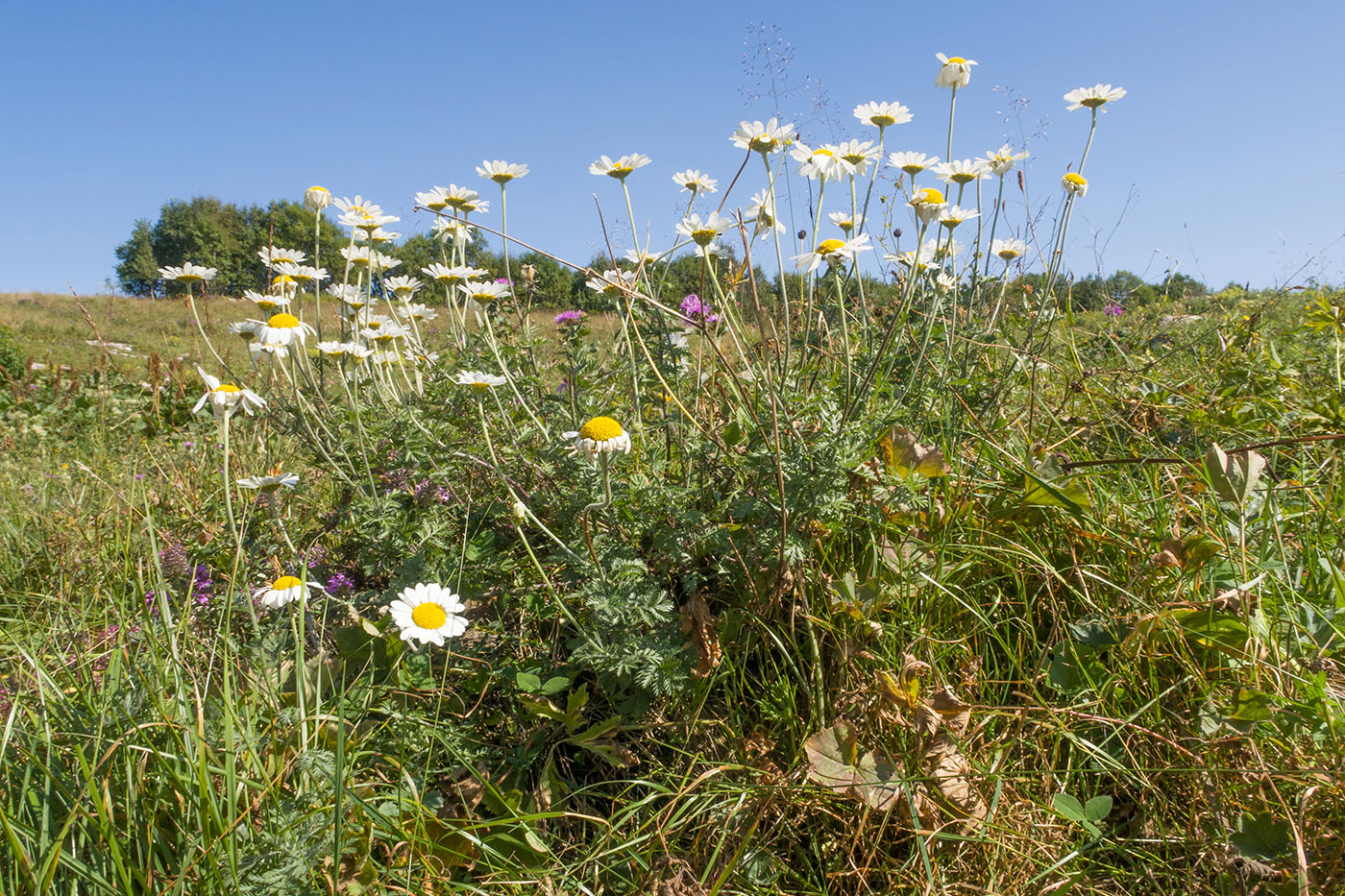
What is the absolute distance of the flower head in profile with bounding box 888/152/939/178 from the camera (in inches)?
79.3

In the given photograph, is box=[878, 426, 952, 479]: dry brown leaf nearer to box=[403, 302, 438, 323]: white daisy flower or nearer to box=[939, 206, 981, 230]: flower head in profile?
box=[939, 206, 981, 230]: flower head in profile

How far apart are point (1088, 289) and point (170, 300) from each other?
72.8ft

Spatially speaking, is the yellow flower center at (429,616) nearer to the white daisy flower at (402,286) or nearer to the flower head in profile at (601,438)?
the flower head in profile at (601,438)

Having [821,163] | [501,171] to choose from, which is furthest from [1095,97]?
[501,171]

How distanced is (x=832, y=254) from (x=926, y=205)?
0.24 meters

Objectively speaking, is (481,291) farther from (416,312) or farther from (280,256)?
(280,256)

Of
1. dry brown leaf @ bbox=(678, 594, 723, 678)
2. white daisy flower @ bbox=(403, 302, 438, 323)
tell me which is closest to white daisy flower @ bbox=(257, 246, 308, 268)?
white daisy flower @ bbox=(403, 302, 438, 323)

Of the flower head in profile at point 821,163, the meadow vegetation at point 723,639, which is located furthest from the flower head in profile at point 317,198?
the flower head in profile at point 821,163

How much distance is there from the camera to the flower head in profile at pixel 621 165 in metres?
1.95

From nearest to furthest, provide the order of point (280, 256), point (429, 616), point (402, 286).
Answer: point (429, 616) < point (280, 256) < point (402, 286)

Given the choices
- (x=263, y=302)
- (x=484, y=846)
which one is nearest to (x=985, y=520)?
(x=484, y=846)

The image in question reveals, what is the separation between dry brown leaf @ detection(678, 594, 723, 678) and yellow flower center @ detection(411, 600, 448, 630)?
0.53m

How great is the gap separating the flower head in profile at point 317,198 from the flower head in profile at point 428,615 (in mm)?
1431

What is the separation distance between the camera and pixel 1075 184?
7.49ft
